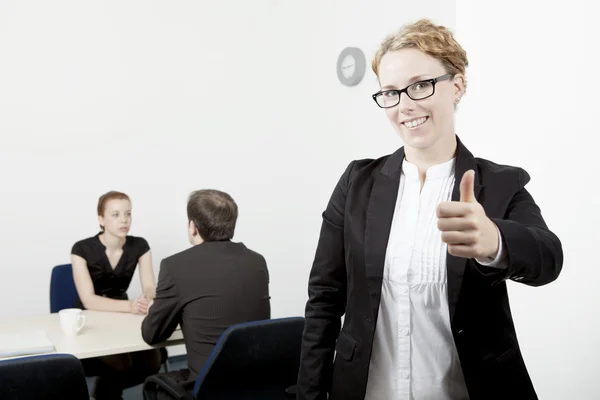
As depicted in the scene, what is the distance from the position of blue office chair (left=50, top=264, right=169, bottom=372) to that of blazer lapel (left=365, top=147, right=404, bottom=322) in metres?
2.40

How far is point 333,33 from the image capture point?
4.04 meters

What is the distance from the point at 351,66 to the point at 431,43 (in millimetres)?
2693

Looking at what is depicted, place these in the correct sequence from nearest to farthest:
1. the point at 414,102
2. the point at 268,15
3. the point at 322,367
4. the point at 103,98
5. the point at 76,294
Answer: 1. the point at 414,102
2. the point at 322,367
3. the point at 76,294
4. the point at 103,98
5. the point at 268,15

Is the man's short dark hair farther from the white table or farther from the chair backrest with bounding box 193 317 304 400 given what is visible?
the chair backrest with bounding box 193 317 304 400

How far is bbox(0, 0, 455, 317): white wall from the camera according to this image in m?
4.03

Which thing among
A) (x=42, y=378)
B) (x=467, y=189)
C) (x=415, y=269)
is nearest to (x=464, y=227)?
(x=467, y=189)

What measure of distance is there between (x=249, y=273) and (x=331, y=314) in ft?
3.90

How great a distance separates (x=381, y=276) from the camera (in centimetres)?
123

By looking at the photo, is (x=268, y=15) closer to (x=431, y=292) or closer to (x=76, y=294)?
(x=76, y=294)

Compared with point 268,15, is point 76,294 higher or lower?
lower

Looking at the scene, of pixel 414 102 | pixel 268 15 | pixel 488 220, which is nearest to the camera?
pixel 488 220

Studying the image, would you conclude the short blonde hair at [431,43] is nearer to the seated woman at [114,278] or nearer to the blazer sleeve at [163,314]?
the blazer sleeve at [163,314]

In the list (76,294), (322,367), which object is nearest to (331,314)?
(322,367)

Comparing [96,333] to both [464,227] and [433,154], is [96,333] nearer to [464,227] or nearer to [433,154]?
[433,154]
